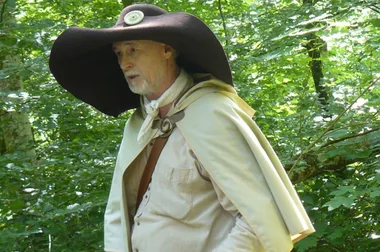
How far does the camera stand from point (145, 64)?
218cm

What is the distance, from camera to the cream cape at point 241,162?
6.47ft

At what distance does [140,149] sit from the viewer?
2.29 metres

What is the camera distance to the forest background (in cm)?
383

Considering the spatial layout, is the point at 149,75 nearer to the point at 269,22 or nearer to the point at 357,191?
the point at 357,191

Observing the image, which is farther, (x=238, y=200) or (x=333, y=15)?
(x=333, y=15)

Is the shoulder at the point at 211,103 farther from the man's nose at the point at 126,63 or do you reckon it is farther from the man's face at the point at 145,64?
the man's nose at the point at 126,63

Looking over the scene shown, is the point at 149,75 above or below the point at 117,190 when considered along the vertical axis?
above

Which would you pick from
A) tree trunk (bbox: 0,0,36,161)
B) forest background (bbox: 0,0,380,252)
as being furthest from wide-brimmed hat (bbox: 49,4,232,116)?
tree trunk (bbox: 0,0,36,161)

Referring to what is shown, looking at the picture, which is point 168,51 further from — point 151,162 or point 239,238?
point 239,238

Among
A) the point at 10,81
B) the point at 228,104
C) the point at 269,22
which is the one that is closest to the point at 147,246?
the point at 228,104

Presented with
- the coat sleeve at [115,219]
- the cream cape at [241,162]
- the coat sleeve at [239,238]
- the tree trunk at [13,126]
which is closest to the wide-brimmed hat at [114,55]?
the cream cape at [241,162]

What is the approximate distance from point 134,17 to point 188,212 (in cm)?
72

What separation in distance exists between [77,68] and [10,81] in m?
3.47

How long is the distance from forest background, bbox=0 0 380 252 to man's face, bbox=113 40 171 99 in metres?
1.34
